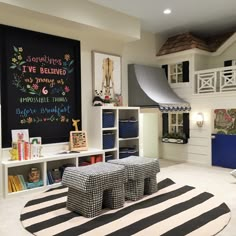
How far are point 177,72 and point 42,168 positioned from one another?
4.26 metres

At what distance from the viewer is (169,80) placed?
7090 mm

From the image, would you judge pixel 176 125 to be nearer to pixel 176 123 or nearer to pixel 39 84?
pixel 176 123

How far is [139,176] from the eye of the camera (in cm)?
379

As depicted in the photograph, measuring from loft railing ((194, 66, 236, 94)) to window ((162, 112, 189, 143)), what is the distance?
78 cm

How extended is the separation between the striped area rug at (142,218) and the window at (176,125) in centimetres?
279

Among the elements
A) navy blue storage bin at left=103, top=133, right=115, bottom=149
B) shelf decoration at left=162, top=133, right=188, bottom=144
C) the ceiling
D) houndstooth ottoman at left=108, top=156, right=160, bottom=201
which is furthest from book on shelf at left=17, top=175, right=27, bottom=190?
shelf decoration at left=162, top=133, right=188, bottom=144

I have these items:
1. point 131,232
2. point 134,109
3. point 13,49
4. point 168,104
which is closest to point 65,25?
point 13,49

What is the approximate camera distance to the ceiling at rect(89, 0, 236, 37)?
5016mm

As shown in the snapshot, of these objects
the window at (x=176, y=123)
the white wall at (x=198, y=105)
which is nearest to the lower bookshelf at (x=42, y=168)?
the white wall at (x=198, y=105)

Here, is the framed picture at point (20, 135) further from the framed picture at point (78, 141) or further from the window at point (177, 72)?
the window at point (177, 72)

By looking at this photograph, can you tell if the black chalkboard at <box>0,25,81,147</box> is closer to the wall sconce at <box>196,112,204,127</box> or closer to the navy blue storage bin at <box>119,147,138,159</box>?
the navy blue storage bin at <box>119,147,138,159</box>

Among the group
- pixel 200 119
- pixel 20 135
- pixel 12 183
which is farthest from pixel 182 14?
pixel 12 183

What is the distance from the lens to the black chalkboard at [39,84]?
4.44m

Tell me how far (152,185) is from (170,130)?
3260mm
